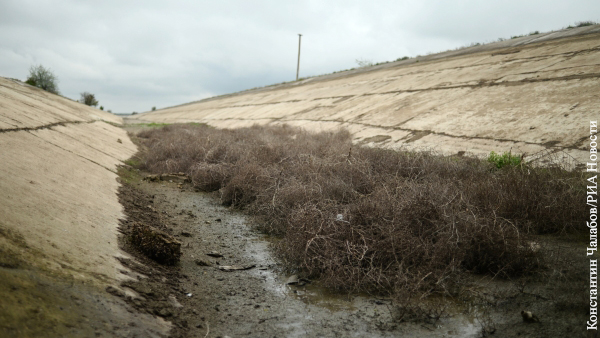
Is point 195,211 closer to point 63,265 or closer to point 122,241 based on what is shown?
point 122,241

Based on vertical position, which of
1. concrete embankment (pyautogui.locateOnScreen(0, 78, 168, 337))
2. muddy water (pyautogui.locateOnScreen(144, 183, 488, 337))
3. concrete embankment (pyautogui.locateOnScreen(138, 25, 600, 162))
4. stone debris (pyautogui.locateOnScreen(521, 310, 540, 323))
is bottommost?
muddy water (pyautogui.locateOnScreen(144, 183, 488, 337))

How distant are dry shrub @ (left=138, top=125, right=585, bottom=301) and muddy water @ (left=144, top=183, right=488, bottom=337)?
0.25m

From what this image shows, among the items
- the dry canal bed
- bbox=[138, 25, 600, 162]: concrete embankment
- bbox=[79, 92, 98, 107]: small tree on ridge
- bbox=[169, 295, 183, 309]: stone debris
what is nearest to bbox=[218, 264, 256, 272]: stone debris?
the dry canal bed

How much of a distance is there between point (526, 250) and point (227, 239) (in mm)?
3474

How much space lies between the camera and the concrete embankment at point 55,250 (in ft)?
7.82

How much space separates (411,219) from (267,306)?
1845 millimetres

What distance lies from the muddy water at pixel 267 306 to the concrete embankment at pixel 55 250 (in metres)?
0.59

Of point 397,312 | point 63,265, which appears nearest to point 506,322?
point 397,312

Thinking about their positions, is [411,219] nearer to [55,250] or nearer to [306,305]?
[306,305]

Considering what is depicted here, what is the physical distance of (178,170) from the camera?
30.7 feet

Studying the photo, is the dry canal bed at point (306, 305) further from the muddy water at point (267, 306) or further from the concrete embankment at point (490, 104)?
the concrete embankment at point (490, 104)

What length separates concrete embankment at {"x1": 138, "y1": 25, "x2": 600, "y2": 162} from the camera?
8.21 meters

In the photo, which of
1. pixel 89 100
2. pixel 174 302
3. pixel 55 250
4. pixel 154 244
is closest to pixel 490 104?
pixel 154 244

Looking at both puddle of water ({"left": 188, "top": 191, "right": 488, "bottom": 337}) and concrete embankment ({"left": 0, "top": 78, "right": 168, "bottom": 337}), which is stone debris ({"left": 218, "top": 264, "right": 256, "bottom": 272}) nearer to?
puddle of water ({"left": 188, "top": 191, "right": 488, "bottom": 337})
